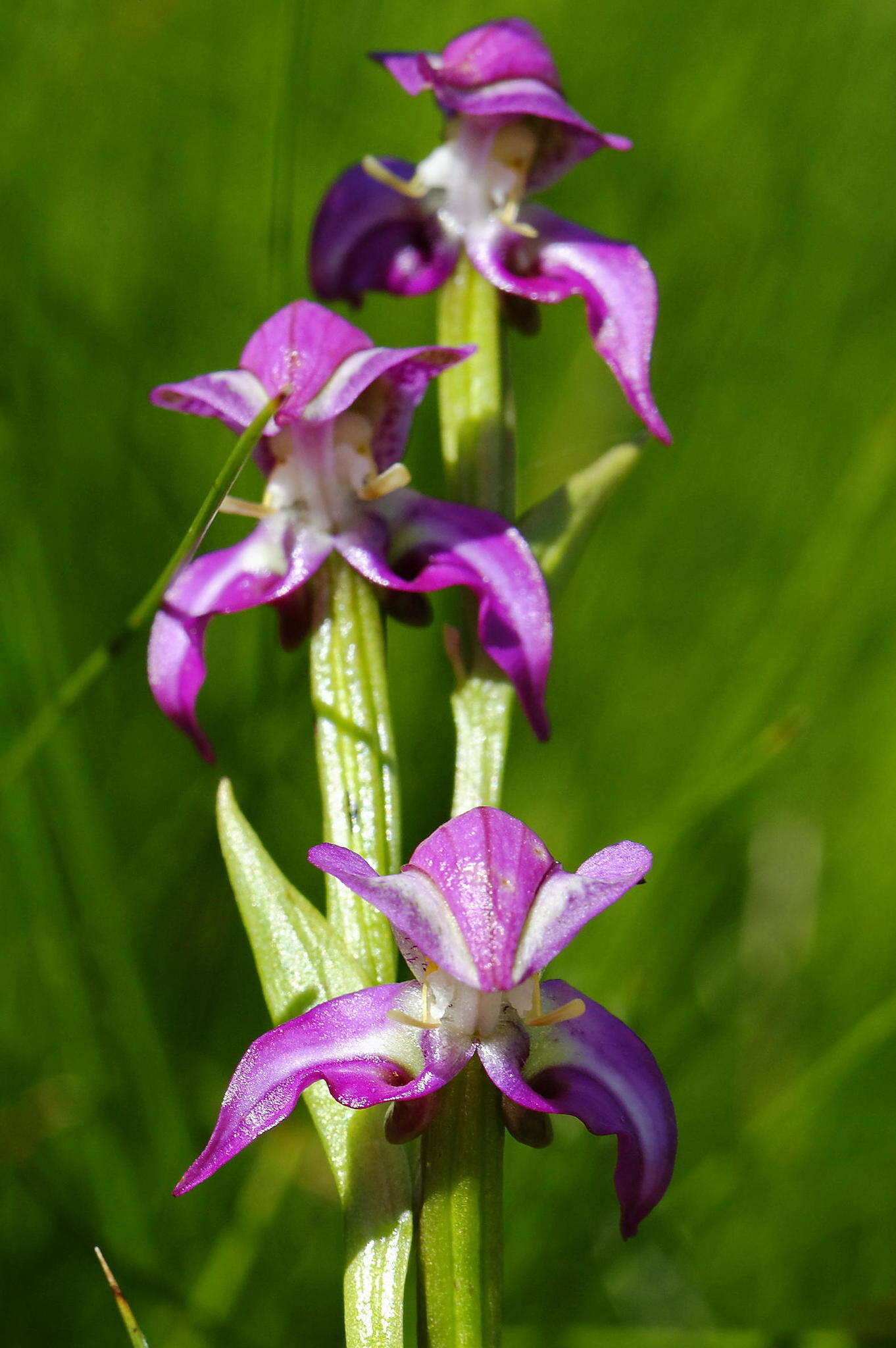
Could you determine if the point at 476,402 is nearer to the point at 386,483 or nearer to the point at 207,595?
the point at 386,483

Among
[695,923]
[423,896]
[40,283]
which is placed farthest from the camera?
[40,283]

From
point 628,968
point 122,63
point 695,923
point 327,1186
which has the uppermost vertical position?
point 122,63

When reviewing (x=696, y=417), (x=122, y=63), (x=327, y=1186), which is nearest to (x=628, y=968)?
(x=327, y=1186)

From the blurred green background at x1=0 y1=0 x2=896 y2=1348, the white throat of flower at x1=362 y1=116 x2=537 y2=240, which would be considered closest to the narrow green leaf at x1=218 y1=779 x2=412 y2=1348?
the blurred green background at x1=0 y1=0 x2=896 y2=1348

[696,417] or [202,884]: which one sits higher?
[696,417]

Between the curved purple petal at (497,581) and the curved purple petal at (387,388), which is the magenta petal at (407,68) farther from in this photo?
the curved purple petal at (497,581)

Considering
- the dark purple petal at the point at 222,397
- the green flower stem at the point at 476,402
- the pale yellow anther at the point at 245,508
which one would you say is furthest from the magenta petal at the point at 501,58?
the pale yellow anther at the point at 245,508

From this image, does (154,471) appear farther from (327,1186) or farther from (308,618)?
(327,1186)

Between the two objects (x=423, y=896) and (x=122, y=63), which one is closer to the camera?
(x=423, y=896)
